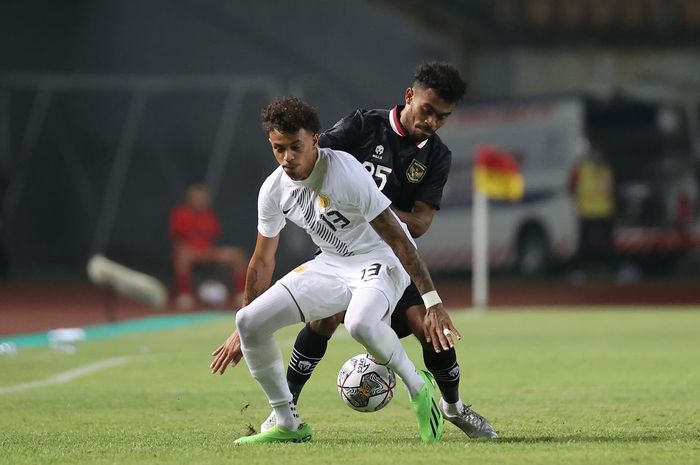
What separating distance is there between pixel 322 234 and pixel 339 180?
42 cm

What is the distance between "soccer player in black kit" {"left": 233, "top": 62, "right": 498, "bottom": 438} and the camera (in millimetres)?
7824

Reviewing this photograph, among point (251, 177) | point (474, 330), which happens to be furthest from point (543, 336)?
point (251, 177)

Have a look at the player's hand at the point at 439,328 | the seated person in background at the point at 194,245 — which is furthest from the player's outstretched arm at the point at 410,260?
the seated person in background at the point at 194,245

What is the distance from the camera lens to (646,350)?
14.3 meters

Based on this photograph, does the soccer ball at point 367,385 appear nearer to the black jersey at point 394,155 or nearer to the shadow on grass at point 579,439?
the shadow on grass at point 579,439

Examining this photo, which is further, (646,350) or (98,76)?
(98,76)

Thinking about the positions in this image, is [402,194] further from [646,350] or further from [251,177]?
[251,177]

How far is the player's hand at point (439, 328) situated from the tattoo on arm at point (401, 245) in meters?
0.12

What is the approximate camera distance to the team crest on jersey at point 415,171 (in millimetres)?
8047

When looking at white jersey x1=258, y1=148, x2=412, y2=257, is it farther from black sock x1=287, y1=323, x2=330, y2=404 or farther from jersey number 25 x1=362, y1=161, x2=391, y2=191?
black sock x1=287, y1=323, x2=330, y2=404

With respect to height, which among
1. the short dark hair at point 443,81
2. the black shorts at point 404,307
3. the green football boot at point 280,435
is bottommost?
the green football boot at point 280,435

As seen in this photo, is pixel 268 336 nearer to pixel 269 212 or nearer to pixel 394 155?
pixel 269 212

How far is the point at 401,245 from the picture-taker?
24.3 ft

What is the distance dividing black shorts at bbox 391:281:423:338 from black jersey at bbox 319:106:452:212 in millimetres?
483
